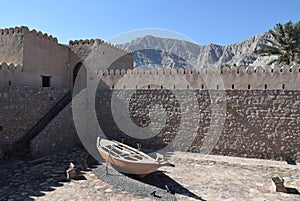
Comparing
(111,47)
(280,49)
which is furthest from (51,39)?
(280,49)

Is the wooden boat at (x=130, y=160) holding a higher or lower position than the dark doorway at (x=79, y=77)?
lower

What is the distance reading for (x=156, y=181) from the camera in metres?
5.90

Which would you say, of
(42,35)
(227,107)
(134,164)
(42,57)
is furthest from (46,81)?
(227,107)

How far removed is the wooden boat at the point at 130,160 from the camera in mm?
5551

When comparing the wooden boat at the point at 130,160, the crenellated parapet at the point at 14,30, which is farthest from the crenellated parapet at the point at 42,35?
the wooden boat at the point at 130,160

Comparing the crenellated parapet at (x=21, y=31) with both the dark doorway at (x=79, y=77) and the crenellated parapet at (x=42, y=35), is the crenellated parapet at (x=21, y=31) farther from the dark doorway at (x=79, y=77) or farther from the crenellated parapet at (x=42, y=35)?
the dark doorway at (x=79, y=77)

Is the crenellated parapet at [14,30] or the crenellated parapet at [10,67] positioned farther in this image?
the crenellated parapet at [14,30]

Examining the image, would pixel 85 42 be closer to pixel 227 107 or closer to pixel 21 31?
pixel 21 31

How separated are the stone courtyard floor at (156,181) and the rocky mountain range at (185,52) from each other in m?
42.0

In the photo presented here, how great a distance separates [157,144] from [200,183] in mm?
3460

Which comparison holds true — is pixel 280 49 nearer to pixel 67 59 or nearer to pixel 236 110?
pixel 236 110

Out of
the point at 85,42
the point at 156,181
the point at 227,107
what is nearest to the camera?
the point at 156,181

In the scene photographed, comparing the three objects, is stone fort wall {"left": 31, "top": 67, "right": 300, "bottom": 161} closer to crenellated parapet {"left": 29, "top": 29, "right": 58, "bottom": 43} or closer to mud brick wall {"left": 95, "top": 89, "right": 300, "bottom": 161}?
mud brick wall {"left": 95, "top": 89, "right": 300, "bottom": 161}

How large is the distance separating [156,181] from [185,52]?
170 feet
